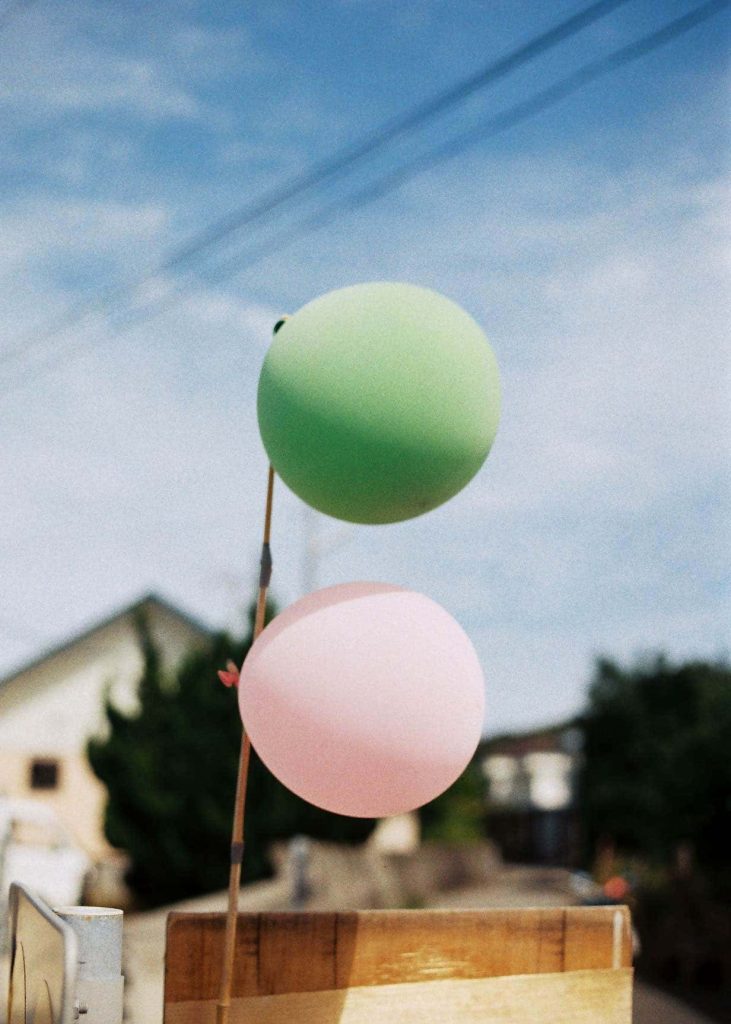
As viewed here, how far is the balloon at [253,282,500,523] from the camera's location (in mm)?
2650

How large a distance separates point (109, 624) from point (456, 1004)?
23516mm

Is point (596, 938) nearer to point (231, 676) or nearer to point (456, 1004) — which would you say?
point (456, 1004)

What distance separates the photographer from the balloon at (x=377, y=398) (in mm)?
2650

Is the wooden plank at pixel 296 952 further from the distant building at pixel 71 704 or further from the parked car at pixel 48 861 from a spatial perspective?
the distant building at pixel 71 704

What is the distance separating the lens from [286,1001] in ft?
8.59

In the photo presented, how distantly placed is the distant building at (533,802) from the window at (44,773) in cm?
1865

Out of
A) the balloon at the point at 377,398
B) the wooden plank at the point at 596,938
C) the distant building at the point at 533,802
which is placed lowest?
the distant building at the point at 533,802

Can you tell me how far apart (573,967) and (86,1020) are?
1297mm

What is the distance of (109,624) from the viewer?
1006 inches

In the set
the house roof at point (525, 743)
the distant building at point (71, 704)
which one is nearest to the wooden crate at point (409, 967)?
the distant building at point (71, 704)

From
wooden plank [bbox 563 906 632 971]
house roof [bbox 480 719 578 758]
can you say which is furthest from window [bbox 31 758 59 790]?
wooden plank [bbox 563 906 632 971]

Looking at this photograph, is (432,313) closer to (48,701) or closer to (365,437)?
(365,437)

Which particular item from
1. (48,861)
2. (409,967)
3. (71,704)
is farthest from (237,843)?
(71,704)

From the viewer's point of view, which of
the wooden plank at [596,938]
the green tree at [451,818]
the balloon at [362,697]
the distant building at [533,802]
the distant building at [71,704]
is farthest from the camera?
the distant building at [533,802]
